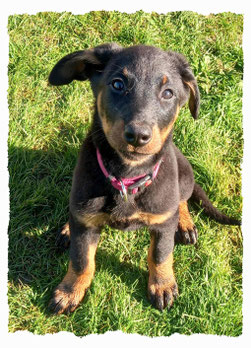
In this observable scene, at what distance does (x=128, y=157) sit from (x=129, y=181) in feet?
1.04

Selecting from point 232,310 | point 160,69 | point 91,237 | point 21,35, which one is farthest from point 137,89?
point 21,35

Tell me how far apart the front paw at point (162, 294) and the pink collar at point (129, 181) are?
1.07 meters

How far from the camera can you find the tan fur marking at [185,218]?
4145 millimetres

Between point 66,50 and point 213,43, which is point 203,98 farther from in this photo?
point 66,50

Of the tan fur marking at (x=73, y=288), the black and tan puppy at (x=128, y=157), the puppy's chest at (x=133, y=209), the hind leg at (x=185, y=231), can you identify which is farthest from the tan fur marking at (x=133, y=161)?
the hind leg at (x=185, y=231)

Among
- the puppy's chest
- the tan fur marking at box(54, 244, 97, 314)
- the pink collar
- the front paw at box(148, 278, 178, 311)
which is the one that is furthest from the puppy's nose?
the front paw at box(148, 278, 178, 311)

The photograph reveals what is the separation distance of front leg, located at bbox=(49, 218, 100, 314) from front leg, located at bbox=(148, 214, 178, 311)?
503 millimetres

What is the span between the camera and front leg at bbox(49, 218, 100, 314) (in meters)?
3.47

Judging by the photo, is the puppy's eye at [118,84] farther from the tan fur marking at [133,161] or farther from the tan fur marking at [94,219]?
the tan fur marking at [94,219]

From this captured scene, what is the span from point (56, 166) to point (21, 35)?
1640 mm

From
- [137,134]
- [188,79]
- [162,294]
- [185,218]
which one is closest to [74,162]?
[185,218]

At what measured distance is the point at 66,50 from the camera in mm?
5031

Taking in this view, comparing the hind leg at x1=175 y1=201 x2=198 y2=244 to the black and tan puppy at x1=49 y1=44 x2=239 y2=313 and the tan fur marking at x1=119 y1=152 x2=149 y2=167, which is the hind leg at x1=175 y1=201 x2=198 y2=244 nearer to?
the black and tan puppy at x1=49 y1=44 x2=239 y2=313

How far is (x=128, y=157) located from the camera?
2.93 m
